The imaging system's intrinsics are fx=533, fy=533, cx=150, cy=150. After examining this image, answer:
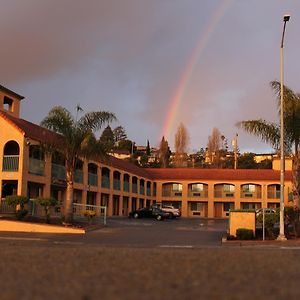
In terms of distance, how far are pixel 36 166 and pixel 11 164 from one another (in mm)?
2039

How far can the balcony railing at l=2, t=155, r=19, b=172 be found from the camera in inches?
1337

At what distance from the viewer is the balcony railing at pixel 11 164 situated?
33969 millimetres

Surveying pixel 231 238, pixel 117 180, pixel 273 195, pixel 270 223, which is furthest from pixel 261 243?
pixel 273 195

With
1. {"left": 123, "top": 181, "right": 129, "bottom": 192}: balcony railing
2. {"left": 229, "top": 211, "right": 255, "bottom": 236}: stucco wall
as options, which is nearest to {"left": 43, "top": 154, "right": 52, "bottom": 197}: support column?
{"left": 229, "top": 211, "right": 255, "bottom": 236}: stucco wall

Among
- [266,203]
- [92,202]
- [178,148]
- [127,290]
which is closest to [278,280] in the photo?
[127,290]

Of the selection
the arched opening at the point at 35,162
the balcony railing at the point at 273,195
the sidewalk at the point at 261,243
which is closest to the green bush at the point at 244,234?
the sidewalk at the point at 261,243

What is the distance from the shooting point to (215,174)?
230 feet

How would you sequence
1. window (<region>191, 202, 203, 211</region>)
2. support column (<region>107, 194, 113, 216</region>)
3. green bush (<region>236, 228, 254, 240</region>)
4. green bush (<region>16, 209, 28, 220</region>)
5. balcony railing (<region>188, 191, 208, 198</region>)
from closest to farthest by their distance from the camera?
green bush (<region>236, 228, 254, 240</region>) → green bush (<region>16, 209, 28, 220</region>) → support column (<region>107, 194, 113, 216</region>) → balcony railing (<region>188, 191, 208, 198</region>) → window (<region>191, 202, 203, 211</region>)

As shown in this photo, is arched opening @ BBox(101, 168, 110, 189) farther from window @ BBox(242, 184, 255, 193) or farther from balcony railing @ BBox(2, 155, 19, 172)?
window @ BBox(242, 184, 255, 193)

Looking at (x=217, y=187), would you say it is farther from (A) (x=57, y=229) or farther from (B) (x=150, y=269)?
(B) (x=150, y=269)

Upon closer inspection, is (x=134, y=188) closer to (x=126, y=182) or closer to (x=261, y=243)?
(x=126, y=182)

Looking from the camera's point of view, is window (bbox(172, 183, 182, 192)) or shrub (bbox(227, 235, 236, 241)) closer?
shrub (bbox(227, 235, 236, 241))

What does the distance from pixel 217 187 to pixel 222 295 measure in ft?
207

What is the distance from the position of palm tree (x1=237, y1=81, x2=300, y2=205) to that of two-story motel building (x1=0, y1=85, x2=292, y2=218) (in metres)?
11.8
